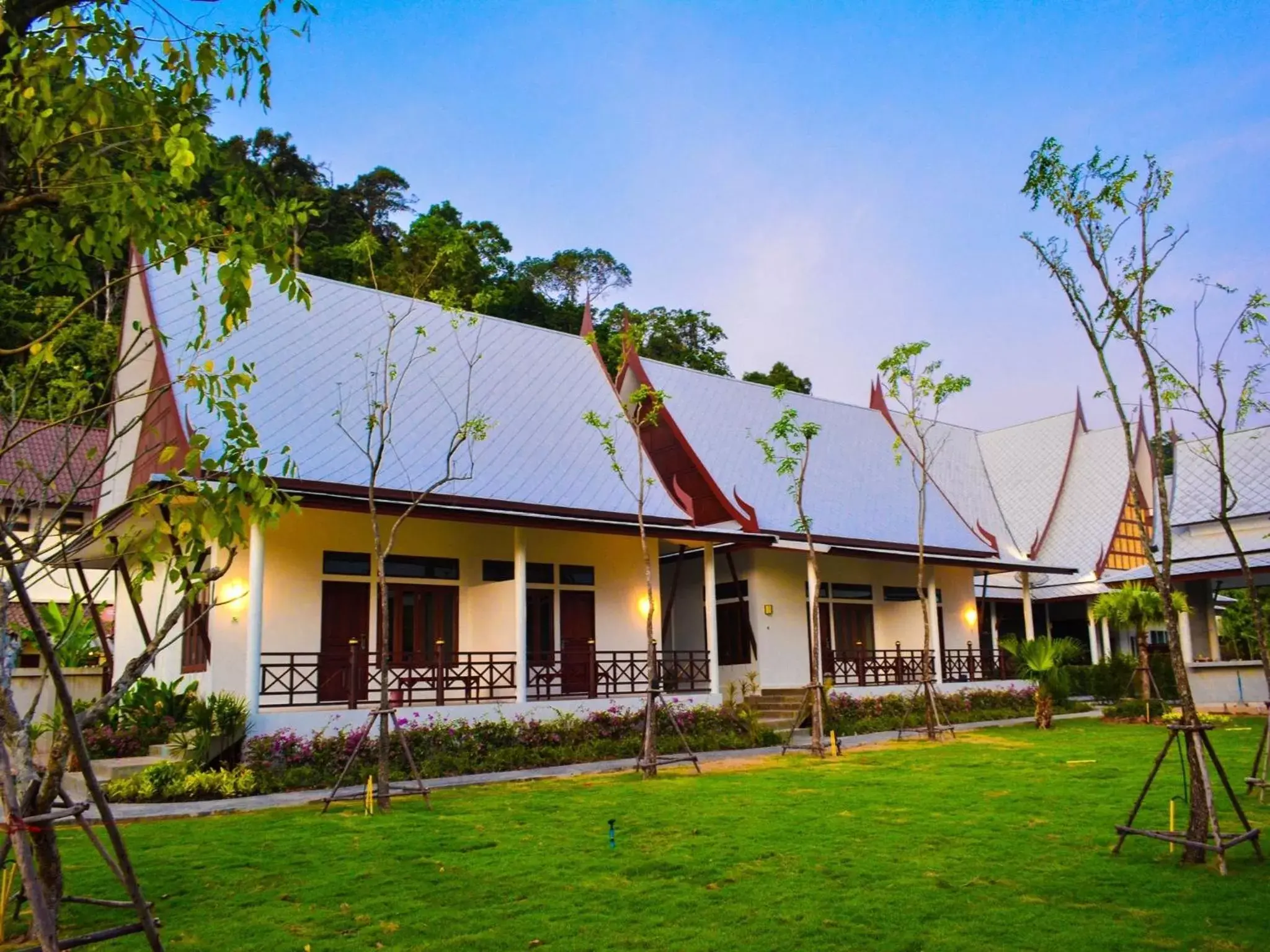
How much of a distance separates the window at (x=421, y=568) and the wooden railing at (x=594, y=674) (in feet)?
6.27

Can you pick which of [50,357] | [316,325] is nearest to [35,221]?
[50,357]

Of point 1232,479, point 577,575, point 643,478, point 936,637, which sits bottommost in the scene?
point 936,637

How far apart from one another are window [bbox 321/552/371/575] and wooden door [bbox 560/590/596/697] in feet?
10.5

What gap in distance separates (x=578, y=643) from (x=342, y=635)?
159 inches

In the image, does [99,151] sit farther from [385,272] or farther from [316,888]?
[385,272]

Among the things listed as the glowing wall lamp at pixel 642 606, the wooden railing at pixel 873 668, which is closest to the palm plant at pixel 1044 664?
the wooden railing at pixel 873 668

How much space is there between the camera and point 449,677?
1491 cm

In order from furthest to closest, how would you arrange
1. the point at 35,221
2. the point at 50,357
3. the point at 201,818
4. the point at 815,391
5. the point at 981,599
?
the point at 815,391 < the point at 981,599 < the point at 201,818 < the point at 35,221 < the point at 50,357

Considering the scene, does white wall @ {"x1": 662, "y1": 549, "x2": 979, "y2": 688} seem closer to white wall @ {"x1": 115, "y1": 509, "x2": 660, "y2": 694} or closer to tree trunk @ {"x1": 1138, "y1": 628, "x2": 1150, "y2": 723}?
white wall @ {"x1": 115, "y1": 509, "x2": 660, "y2": 694}

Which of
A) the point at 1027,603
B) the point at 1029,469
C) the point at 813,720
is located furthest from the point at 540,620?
the point at 1029,469

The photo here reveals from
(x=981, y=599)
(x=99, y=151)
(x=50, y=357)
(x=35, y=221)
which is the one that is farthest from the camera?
(x=981, y=599)

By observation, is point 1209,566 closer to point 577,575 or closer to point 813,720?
point 813,720

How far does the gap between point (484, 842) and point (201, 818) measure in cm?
342

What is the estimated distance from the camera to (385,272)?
3506 cm
